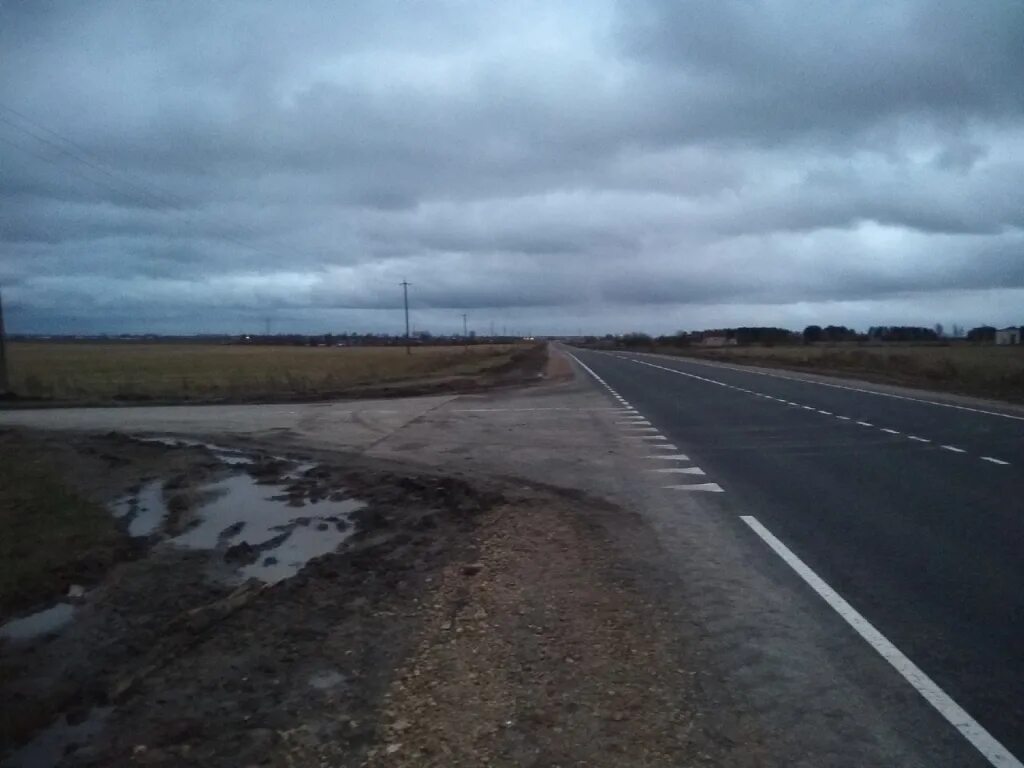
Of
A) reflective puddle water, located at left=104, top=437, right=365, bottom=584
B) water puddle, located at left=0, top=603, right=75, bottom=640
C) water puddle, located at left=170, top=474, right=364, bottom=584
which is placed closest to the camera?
water puddle, located at left=0, top=603, right=75, bottom=640

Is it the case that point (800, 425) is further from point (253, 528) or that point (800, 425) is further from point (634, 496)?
point (253, 528)

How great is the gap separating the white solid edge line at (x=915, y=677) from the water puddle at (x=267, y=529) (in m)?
5.13

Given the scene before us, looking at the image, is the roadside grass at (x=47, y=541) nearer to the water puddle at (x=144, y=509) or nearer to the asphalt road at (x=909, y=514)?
the water puddle at (x=144, y=509)

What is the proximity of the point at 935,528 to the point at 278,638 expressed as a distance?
7.54 meters

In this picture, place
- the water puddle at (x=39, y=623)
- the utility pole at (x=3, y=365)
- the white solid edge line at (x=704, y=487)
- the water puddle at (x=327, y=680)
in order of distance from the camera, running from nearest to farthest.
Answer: the water puddle at (x=327, y=680), the water puddle at (x=39, y=623), the white solid edge line at (x=704, y=487), the utility pole at (x=3, y=365)

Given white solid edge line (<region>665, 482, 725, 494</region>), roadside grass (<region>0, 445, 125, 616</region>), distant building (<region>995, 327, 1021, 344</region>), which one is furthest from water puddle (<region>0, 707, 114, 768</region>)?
distant building (<region>995, 327, 1021, 344</region>)

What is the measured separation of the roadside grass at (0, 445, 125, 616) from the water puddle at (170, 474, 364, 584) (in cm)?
110

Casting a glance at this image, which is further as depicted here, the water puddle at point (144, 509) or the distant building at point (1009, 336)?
the distant building at point (1009, 336)

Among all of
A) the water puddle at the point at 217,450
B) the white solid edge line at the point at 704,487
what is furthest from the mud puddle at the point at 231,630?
the water puddle at the point at 217,450

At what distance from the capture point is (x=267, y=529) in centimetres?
1362

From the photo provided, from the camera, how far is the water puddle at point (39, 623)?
8748 millimetres

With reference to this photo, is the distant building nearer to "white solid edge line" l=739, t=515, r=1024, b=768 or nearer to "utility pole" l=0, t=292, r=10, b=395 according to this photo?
"utility pole" l=0, t=292, r=10, b=395

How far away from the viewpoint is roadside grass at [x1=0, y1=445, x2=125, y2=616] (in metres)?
10.2

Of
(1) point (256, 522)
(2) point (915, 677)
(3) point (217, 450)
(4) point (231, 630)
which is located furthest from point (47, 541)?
(3) point (217, 450)
